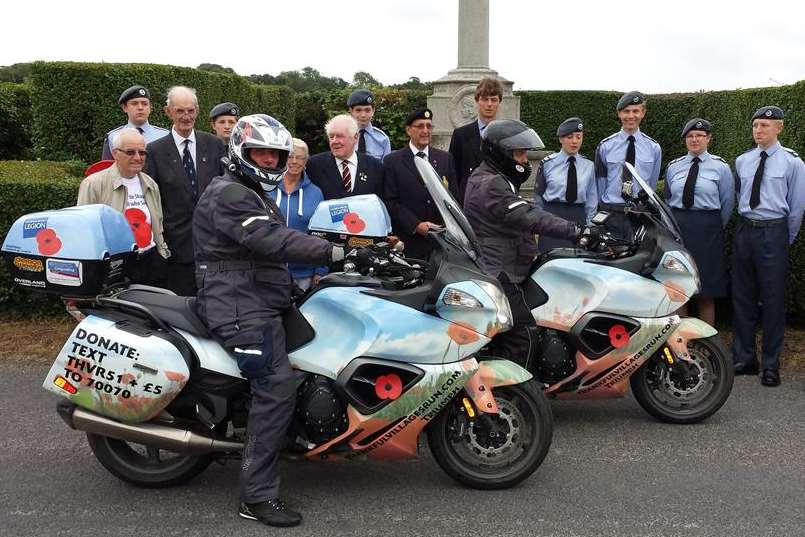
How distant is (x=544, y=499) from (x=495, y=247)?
1553mm

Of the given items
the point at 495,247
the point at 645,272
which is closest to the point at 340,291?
the point at 495,247

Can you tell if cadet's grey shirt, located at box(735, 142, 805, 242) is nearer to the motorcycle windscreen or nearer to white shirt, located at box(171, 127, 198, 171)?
white shirt, located at box(171, 127, 198, 171)

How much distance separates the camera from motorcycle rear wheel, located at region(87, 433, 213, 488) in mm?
4219

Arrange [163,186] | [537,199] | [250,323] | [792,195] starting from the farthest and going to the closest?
[537,199] → [792,195] → [163,186] → [250,323]

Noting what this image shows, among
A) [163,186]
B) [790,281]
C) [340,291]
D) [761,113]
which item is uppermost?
[761,113]

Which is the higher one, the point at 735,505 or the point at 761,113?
the point at 761,113

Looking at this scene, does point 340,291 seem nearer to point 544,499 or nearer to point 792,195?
point 544,499

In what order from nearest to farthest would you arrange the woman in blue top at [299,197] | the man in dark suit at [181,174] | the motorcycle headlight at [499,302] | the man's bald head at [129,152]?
the motorcycle headlight at [499,302] < the man's bald head at [129,152] < the woman in blue top at [299,197] < the man in dark suit at [181,174]

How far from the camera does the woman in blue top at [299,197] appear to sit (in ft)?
18.2

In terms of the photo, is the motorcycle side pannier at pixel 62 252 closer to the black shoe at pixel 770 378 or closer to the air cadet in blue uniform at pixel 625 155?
the air cadet in blue uniform at pixel 625 155

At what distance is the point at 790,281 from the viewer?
724 centimetres

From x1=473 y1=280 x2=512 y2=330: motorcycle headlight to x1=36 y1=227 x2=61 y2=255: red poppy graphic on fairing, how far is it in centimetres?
200

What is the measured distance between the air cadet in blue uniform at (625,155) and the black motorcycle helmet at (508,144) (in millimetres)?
2188

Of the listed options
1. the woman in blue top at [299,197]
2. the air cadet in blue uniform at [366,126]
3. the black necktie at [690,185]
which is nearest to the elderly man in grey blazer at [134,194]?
the woman in blue top at [299,197]
